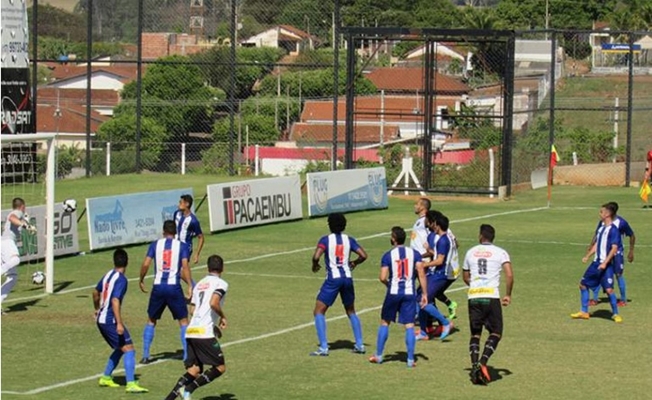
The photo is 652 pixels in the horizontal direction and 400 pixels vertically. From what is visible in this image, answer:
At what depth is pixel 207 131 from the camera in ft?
176

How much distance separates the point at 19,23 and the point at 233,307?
705 cm

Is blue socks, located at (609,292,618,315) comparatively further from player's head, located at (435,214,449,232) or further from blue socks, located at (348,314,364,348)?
blue socks, located at (348,314,364,348)

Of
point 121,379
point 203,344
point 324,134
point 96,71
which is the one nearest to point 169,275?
point 121,379

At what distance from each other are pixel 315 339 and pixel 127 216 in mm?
12518

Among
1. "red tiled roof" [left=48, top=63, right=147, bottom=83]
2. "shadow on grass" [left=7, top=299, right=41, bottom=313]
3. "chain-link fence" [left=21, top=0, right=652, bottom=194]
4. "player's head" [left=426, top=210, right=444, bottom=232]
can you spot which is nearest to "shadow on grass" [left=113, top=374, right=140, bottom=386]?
"player's head" [left=426, top=210, right=444, bottom=232]

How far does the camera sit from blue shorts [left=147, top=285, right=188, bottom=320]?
19547mm

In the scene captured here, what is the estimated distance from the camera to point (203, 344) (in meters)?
16.6

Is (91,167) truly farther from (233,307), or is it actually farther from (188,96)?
(233,307)

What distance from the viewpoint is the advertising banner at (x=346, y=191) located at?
39875 millimetres

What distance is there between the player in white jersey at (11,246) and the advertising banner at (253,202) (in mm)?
9170

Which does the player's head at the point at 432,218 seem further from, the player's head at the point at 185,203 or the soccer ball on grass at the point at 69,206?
the soccer ball on grass at the point at 69,206

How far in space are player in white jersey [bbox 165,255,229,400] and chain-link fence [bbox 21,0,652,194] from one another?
95.0ft

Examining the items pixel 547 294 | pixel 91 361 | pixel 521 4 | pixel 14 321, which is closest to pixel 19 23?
pixel 14 321

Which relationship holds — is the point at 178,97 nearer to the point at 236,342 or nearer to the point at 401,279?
the point at 236,342
